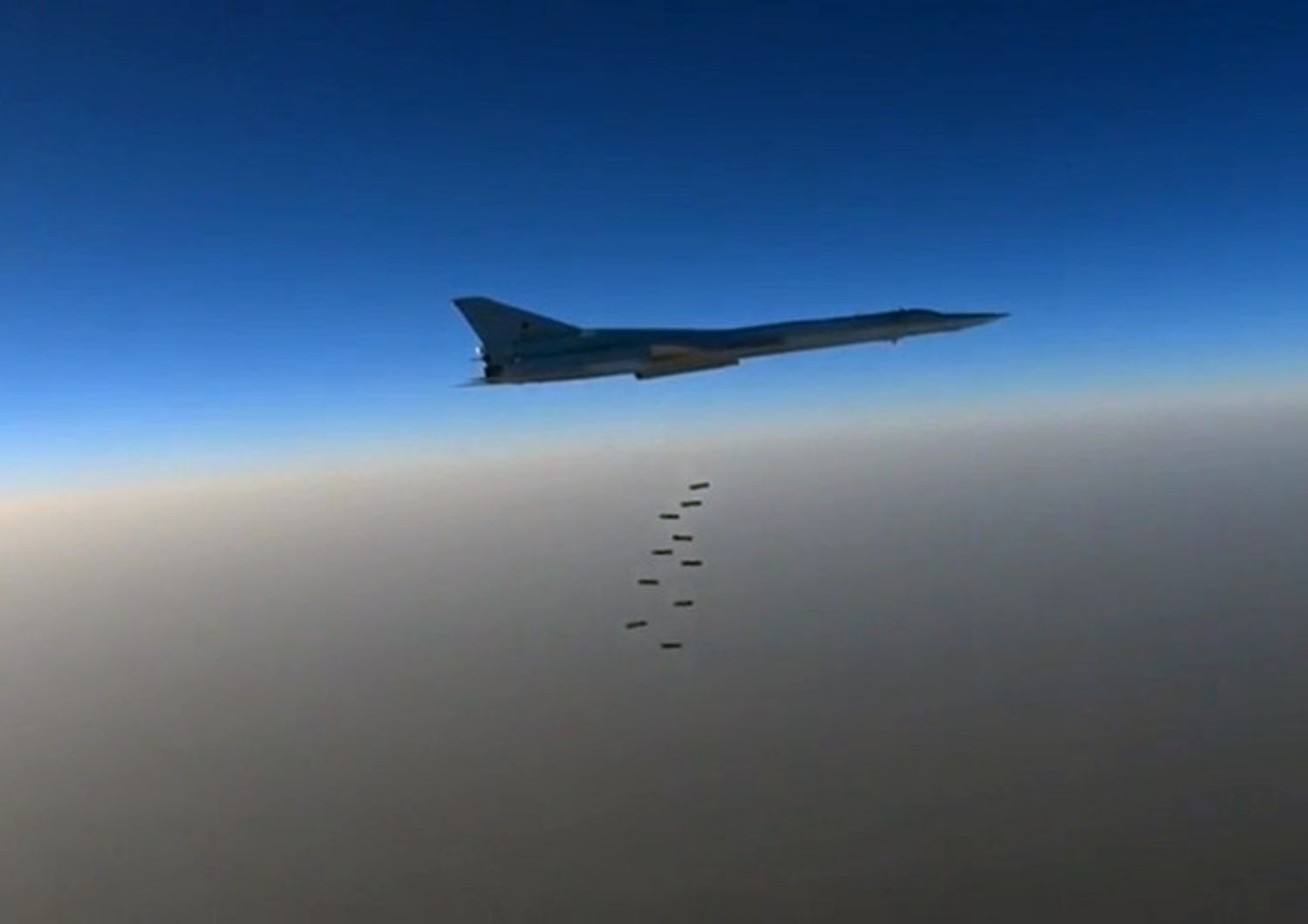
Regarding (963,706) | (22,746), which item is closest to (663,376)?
(963,706)

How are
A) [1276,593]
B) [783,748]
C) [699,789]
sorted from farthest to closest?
1. [1276,593]
2. [783,748]
3. [699,789]

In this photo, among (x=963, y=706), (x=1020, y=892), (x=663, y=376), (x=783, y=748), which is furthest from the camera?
(x=963, y=706)

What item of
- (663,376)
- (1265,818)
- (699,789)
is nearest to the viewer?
(663,376)

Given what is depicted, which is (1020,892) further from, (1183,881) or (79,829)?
(79,829)

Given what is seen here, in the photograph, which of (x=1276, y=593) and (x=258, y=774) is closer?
(x=258, y=774)

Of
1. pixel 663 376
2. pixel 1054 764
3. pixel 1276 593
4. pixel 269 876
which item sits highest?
pixel 663 376

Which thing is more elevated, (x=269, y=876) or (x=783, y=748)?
(x=783, y=748)

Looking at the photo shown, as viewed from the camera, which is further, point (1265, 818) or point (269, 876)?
point (269, 876)

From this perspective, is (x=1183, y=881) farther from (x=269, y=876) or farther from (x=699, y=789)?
(x=269, y=876)

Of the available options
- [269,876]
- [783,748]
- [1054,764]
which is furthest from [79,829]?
[1054,764]
